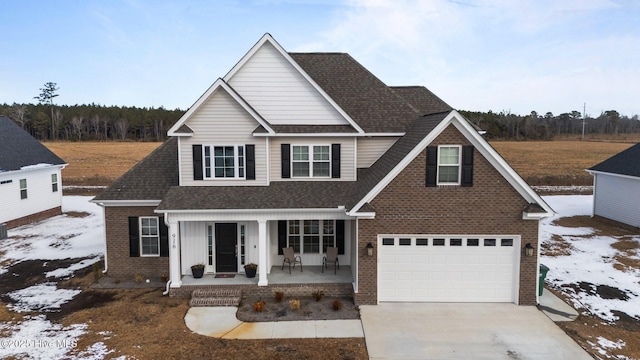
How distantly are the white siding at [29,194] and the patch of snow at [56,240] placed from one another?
0.91m

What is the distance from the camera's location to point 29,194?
84.1 ft

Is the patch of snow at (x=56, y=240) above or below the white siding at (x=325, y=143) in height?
below

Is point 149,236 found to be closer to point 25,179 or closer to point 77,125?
point 25,179

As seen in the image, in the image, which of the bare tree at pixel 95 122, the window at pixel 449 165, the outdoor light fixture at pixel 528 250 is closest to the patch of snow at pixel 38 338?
the window at pixel 449 165

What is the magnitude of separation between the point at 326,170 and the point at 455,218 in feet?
16.5

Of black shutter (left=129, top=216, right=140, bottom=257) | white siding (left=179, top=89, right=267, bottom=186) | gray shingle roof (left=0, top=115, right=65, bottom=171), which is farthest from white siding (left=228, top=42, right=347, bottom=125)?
gray shingle roof (left=0, top=115, right=65, bottom=171)

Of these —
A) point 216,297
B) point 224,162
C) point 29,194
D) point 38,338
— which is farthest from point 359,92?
point 29,194

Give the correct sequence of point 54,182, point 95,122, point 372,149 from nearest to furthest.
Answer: point 372,149
point 54,182
point 95,122

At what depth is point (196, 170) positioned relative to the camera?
48.4ft

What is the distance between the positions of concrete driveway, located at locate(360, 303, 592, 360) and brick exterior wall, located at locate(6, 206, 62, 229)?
22459 mm

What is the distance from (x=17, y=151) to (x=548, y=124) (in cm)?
13067

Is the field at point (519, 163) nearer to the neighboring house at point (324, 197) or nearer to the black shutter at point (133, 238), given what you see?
the black shutter at point (133, 238)

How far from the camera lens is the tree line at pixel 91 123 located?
10528 centimetres

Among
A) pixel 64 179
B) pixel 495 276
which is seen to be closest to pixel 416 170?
pixel 495 276
